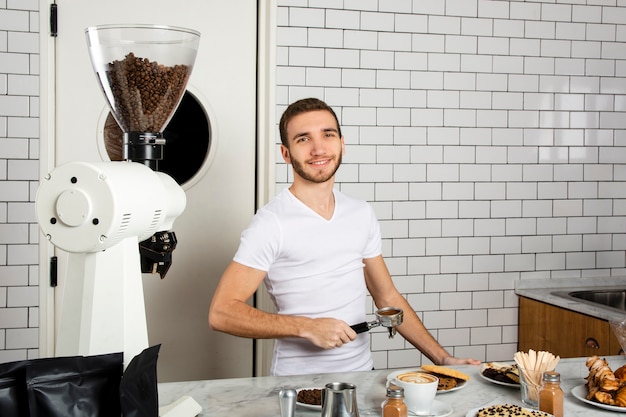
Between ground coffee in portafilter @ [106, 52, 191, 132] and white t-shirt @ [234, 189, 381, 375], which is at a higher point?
ground coffee in portafilter @ [106, 52, 191, 132]

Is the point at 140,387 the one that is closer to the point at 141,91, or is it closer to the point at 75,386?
the point at 75,386

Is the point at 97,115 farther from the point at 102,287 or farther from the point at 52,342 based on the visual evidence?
the point at 102,287

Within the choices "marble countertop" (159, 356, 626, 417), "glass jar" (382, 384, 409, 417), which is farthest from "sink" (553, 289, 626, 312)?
"glass jar" (382, 384, 409, 417)

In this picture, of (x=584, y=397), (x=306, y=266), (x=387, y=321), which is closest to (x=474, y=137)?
(x=306, y=266)

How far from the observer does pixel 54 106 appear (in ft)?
10.6

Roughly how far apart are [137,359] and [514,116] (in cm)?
270

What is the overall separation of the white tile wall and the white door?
193 millimetres

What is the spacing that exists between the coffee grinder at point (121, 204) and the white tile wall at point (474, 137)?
162 cm

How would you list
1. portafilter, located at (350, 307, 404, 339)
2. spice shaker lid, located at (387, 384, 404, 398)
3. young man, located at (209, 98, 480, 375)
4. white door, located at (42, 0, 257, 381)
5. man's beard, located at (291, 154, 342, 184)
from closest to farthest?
spice shaker lid, located at (387, 384, 404, 398)
portafilter, located at (350, 307, 404, 339)
young man, located at (209, 98, 480, 375)
man's beard, located at (291, 154, 342, 184)
white door, located at (42, 0, 257, 381)

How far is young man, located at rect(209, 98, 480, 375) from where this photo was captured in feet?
8.09

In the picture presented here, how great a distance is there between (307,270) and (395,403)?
1035 millimetres

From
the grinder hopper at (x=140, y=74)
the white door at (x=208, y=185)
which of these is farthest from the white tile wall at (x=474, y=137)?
the grinder hopper at (x=140, y=74)

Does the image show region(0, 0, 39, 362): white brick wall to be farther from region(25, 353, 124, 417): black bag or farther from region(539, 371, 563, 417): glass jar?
region(539, 371, 563, 417): glass jar

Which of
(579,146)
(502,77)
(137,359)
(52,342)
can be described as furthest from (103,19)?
(579,146)
